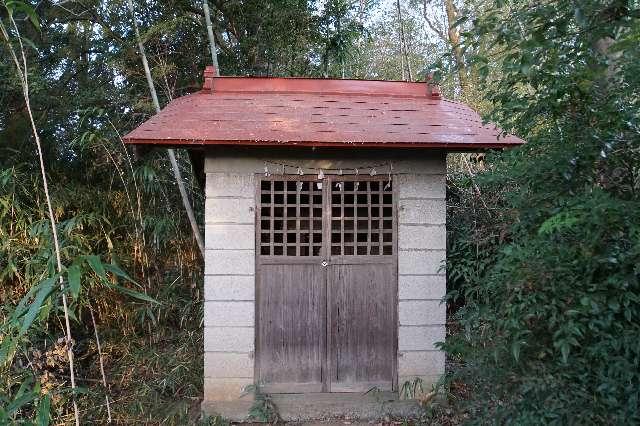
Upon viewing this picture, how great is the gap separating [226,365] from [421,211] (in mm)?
2017

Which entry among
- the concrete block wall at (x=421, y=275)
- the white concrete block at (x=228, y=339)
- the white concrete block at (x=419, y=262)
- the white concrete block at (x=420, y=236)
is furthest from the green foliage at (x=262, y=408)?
the white concrete block at (x=420, y=236)

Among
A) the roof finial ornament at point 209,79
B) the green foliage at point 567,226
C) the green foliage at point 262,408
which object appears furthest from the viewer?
the roof finial ornament at point 209,79

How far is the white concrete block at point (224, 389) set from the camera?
4141mm

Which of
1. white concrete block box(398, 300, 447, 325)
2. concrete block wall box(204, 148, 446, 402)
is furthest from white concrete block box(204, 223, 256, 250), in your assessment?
white concrete block box(398, 300, 447, 325)

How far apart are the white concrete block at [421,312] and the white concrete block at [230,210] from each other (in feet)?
4.71

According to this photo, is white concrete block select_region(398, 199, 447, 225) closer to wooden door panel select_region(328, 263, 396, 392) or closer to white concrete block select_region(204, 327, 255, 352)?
wooden door panel select_region(328, 263, 396, 392)

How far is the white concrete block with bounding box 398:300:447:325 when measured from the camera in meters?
4.22

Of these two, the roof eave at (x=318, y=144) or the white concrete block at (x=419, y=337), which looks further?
the white concrete block at (x=419, y=337)

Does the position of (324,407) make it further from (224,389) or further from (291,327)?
(224,389)

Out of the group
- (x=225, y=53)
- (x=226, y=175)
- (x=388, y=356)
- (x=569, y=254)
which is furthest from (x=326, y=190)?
(x=225, y=53)

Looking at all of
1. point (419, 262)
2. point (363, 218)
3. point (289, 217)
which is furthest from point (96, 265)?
point (419, 262)

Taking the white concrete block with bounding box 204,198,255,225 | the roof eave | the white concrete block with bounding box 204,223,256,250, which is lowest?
the white concrete block with bounding box 204,223,256,250

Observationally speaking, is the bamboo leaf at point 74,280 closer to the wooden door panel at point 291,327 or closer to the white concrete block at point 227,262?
the white concrete block at point 227,262

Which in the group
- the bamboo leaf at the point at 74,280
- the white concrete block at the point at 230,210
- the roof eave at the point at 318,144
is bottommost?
the bamboo leaf at the point at 74,280
